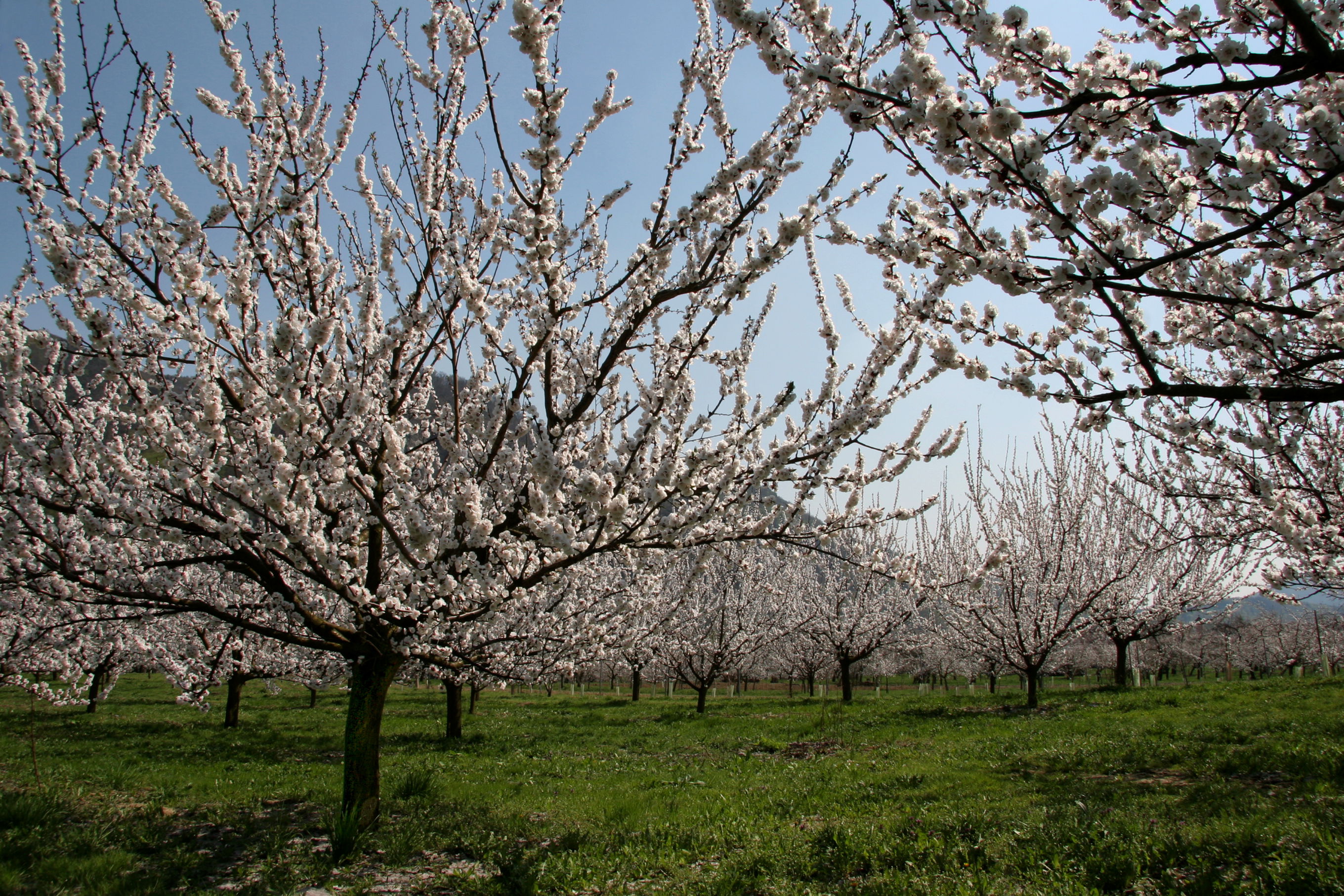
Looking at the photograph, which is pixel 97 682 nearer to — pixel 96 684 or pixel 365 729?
pixel 96 684

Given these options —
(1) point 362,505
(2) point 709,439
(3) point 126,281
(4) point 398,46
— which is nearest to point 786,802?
(2) point 709,439

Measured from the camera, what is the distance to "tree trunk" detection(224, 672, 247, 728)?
15.9m

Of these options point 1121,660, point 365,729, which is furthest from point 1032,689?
point 365,729

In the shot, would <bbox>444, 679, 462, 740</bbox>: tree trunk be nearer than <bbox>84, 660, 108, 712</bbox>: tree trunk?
Yes

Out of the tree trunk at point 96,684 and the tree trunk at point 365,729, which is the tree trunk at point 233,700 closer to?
the tree trunk at point 96,684

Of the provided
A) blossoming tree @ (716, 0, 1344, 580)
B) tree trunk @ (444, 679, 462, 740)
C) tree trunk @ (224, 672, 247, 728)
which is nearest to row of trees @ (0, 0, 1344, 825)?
blossoming tree @ (716, 0, 1344, 580)

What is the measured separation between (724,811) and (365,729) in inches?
154

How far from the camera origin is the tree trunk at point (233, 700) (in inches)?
624

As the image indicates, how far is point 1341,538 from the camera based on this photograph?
26.8ft

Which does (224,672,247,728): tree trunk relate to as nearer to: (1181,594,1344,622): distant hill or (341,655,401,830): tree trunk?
(341,655,401,830): tree trunk

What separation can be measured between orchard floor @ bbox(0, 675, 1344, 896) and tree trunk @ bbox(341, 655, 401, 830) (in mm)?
384

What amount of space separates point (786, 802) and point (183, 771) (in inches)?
350

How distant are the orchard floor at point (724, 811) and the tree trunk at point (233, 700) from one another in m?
1.48

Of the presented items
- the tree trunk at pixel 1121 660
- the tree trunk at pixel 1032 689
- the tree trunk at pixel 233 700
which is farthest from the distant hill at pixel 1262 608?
the tree trunk at pixel 233 700
